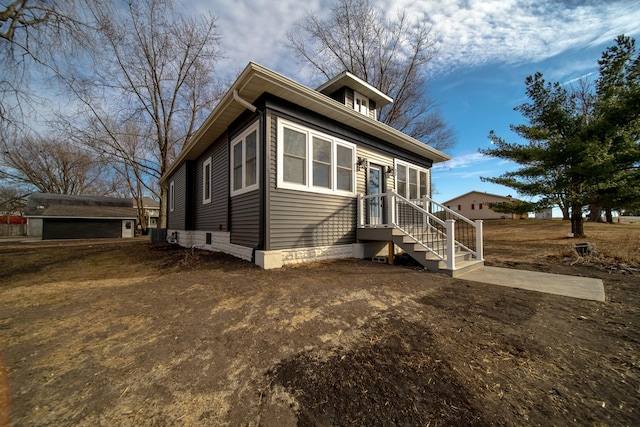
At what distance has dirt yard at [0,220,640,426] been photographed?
152 centimetres

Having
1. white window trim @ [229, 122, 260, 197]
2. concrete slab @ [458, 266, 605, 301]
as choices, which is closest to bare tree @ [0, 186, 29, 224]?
white window trim @ [229, 122, 260, 197]

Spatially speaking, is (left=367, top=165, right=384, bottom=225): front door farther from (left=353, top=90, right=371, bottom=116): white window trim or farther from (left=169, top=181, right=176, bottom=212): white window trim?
(left=169, top=181, right=176, bottom=212): white window trim

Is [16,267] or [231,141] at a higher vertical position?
[231,141]

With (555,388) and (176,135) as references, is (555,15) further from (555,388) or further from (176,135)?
(176,135)

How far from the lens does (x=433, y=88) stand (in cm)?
1620

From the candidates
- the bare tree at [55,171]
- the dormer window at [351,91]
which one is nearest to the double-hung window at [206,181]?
the dormer window at [351,91]

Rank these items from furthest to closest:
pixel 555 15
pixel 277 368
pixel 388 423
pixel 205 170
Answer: pixel 205 170 → pixel 555 15 → pixel 277 368 → pixel 388 423

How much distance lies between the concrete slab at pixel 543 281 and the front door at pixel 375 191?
318 cm

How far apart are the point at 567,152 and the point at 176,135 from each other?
78.1 feet

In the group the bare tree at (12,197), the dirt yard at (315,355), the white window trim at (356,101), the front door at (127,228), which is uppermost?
the white window trim at (356,101)

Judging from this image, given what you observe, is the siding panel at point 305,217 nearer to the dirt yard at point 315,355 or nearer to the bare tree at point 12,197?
the dirt yard at point 315,355

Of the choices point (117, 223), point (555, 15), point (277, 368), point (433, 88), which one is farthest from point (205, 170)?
point (117, 223)

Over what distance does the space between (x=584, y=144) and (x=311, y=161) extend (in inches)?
401

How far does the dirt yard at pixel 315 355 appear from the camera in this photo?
1522 mm
